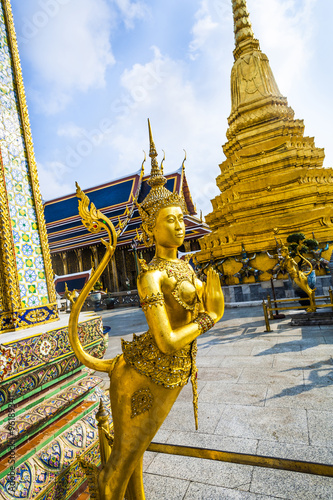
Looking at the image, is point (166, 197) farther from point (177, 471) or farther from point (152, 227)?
point (177, 471)

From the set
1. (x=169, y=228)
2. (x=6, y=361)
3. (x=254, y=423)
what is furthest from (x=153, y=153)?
(x=254, y=423)

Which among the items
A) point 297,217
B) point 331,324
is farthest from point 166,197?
point 297,217

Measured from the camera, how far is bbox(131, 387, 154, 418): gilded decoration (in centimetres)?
152

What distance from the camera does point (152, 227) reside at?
1.81 meters

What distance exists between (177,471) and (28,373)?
140cm

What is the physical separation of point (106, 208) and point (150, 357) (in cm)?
2395

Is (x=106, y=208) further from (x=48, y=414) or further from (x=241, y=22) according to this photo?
(x=48, y=414)

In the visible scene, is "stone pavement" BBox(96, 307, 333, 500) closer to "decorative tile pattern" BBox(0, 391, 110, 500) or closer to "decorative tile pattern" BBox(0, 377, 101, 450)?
"decorative tile pattern" BBox(0, 391, 110, 500)

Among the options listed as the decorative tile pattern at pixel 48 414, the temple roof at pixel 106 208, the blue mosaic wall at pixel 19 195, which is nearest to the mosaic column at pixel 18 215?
the blue mosaic wall at pixel 19 195

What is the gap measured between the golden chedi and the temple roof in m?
7.53

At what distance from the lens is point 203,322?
5.15 ft

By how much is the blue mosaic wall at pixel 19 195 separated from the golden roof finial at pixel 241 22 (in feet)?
61.4

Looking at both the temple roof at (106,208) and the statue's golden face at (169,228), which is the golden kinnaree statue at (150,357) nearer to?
the statue's golden face at (169,228)

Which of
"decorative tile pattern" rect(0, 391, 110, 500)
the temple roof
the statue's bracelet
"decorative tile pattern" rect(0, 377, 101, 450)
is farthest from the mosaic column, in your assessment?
the temple roof
